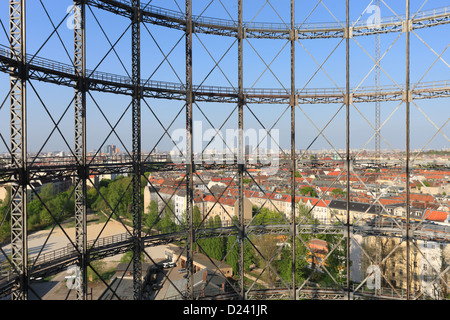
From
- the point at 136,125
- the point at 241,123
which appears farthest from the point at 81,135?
the point at 241,123

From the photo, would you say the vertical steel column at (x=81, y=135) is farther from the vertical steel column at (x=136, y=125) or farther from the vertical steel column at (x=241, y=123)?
the vertical steel column at (x=241, y=123)

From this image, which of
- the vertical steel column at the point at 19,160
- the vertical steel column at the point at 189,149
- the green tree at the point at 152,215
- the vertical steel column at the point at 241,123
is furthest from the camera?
the green tree at the point at 152,215

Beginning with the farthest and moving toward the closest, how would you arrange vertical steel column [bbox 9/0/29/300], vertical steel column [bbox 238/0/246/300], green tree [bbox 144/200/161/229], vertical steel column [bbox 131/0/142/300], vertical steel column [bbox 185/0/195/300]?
1. green tree [bbox 144/200/161/229]
2. vertical steel column [bbox 238/0/246/300]
3. vertical steel column [bbox 185/0/195/300]
4. vertical steel column [bbox 131/0/142/300]
5. vertical steel column [bbox 9/0/29/300]

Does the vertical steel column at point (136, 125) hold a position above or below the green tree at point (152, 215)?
above

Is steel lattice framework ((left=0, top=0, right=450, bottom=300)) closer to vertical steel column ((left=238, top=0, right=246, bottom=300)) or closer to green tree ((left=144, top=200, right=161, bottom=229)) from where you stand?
vertical steel column ((left=238, top=0, right=246, bottom=300))

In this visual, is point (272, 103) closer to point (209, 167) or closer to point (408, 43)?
point (209, 167)

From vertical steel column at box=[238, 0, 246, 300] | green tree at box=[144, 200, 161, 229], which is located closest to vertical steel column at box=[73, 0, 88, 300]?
vertical steel column at box=[238, 0, 246, 300]

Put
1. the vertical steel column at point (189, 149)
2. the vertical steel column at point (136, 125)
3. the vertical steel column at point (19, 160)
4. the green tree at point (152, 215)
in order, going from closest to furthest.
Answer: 1. the vertical steel column at point (19, 160)
2. the vertical steel column at point (136, 125)
3. the vertical steel column at point (189, 149)
4. the green tree at point (152, 215)

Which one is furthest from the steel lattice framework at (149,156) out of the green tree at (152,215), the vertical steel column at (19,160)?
the green tree at (152,215)
